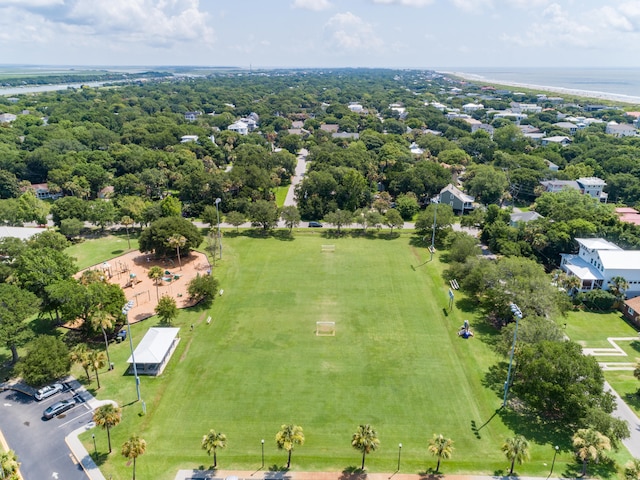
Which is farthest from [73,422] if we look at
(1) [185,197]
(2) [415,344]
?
(1) [185,197]

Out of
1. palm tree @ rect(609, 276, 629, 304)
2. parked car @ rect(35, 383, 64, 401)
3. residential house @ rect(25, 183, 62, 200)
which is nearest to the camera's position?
parked car @ rect(35, 383, 64, 401)

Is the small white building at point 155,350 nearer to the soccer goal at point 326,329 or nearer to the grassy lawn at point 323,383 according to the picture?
the grassy lawn at point 323,383

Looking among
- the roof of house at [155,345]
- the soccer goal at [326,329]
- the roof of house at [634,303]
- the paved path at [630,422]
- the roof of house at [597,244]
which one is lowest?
the paved path at [630,422]

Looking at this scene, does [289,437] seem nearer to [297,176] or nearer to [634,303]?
[634,303]

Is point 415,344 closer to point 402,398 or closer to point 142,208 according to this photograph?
point 402,398

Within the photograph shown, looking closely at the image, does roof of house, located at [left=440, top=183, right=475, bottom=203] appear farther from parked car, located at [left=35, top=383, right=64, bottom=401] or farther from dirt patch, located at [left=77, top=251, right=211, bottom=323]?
parked car, located at [left=35, top=383, right=64, bottom=401]

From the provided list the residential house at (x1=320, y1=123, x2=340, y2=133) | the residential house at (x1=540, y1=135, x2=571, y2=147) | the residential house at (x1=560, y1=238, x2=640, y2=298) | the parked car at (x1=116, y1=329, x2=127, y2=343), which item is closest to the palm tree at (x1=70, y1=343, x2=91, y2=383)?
the parked car at (x1=116, y1=329, x2=127, y2=343)

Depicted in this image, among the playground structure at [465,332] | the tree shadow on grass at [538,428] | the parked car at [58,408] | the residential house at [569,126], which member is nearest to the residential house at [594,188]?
the playground structure at [465,332]
